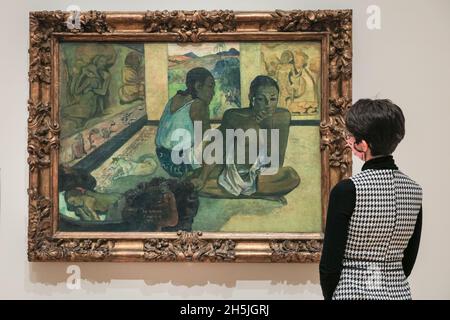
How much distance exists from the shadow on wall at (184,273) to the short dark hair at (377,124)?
131 centimetres

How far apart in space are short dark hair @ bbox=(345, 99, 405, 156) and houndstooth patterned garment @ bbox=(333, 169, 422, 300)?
0.28 feet

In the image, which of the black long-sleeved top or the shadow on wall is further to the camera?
the shadow on wall

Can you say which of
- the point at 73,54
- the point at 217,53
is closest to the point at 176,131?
the point at 217,53

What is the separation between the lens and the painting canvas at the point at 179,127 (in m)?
3.01

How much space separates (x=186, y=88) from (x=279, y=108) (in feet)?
1.61

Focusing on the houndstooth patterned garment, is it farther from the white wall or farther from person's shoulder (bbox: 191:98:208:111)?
person's shoulder (bbox: 191:98:208:111)

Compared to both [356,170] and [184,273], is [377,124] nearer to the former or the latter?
[356,170]

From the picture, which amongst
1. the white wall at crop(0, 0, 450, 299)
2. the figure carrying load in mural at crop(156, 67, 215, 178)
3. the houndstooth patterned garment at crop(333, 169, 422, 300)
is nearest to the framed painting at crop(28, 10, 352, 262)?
the figure carrying load in mural at crop(156, 67, 215, 178)

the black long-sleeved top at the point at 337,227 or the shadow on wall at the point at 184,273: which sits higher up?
the black long-sleeved top at the point at 337,227

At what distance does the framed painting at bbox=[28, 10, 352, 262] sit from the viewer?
2990 millimetres

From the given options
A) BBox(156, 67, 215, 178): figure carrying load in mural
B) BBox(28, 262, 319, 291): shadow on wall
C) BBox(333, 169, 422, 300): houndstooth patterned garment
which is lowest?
BBox(28, 262, 319, 291): shadow on wall

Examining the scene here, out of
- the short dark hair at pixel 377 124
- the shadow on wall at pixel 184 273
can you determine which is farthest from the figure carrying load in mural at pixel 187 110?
the short dark hair at pixel 377 124

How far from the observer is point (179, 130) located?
9.93ft

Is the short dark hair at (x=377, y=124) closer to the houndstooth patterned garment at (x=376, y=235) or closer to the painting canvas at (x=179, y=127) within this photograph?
the houndstooth patterned garment at (x=376, y=235)
